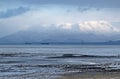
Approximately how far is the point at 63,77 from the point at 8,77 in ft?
18.6

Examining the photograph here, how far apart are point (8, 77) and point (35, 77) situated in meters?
2.83

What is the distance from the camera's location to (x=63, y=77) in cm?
3634

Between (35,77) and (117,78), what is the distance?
825cm

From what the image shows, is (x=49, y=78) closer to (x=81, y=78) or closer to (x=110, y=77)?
(x=81, y=78)

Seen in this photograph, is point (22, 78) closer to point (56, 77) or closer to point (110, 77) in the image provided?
point (56, 77)

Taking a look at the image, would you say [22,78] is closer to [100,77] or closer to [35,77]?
[35,77]

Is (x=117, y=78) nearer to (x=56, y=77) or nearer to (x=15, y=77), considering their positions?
(x=56, y=77)

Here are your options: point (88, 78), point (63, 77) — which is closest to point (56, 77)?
point (63, 77)

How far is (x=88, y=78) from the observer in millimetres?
35125

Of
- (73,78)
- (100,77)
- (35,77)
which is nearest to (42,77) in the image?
(35,77)

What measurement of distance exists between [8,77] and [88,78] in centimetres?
823

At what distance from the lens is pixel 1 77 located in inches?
1436

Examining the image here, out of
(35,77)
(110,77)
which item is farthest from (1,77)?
(110,77)

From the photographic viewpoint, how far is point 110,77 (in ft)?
120
